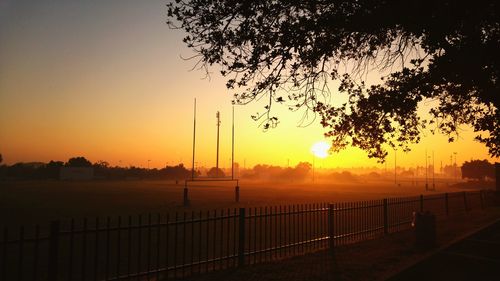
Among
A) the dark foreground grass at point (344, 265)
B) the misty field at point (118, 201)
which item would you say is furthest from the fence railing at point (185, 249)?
the misty field at point (118, 201)

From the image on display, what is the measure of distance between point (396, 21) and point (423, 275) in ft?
18.2

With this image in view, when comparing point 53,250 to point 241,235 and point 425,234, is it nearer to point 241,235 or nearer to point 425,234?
point 241,235

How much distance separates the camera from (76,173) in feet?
497

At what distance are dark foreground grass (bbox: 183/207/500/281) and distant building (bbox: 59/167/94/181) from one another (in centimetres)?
14885

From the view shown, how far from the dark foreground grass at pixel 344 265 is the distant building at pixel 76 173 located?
488 ft

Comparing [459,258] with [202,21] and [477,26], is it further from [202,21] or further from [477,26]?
[202,21]

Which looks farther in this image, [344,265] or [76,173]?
[76,173]

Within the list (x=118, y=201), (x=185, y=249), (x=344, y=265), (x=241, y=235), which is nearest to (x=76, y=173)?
(x=118, y=201)

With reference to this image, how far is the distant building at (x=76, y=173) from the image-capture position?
14850cm

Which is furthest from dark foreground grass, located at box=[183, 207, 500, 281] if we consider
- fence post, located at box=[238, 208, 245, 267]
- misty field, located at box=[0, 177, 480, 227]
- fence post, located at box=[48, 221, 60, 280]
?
misty field, located at box=[0, 177, 480, 227]

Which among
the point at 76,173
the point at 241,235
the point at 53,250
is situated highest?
the point at 76,173

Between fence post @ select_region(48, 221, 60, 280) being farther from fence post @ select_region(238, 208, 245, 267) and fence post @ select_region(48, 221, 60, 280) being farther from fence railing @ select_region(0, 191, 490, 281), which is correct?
fence post @ select_region(238, 208, 245, 267)

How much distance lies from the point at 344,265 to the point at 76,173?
156 m

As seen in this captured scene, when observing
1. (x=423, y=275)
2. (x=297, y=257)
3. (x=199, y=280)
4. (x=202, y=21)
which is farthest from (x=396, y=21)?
(x=199, y=280)
